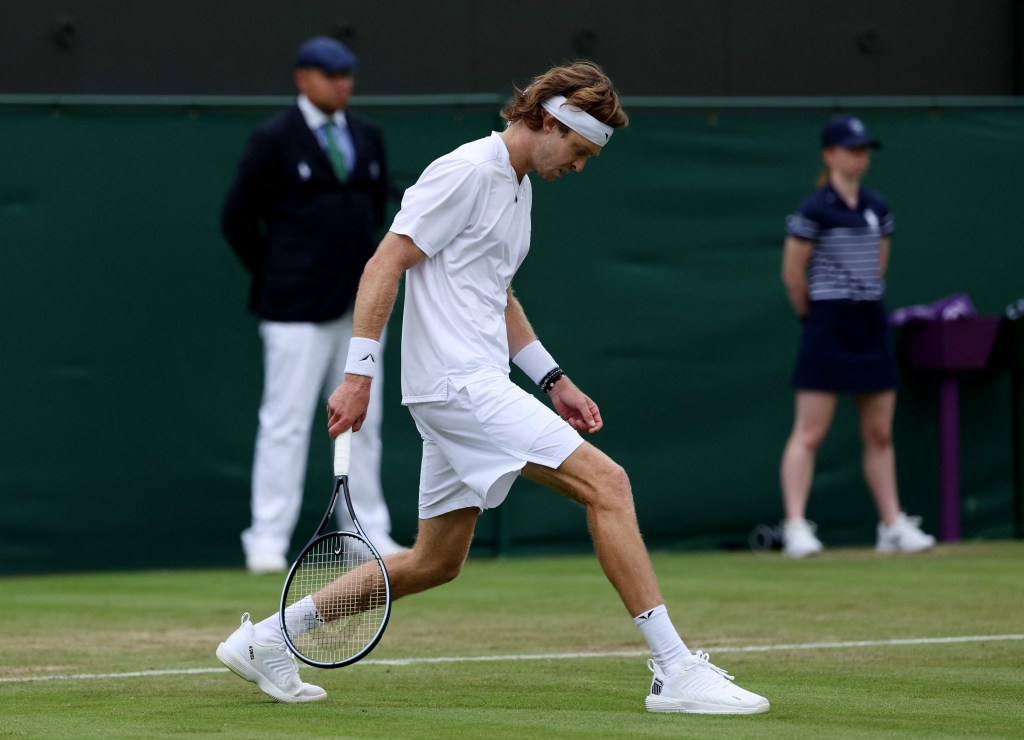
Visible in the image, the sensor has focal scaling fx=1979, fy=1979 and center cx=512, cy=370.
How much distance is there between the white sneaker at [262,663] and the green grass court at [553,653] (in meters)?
0.06

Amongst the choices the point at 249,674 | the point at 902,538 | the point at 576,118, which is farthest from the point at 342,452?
the point at 902,538

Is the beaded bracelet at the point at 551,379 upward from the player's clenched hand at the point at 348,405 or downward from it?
downward

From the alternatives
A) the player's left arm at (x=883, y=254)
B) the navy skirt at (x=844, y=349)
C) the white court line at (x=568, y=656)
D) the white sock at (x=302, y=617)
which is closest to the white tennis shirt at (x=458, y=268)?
the white sock at (x=302, y=617)

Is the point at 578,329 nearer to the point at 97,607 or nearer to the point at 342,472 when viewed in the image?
the point at 97,607

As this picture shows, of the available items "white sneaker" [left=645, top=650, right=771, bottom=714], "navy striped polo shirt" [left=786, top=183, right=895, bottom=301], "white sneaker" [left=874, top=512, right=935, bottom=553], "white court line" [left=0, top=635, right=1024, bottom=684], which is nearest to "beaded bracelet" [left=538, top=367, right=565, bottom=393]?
"white sneaker" [left=645, top=650, right=771, bottom=714]

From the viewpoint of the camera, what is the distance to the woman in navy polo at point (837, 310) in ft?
35.4

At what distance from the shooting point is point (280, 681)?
5.82 m

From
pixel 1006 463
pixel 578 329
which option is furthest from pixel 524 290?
pixel 1006 463

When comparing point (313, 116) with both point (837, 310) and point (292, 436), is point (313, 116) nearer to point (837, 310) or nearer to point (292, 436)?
point (292, 436)

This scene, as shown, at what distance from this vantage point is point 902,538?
11.2m

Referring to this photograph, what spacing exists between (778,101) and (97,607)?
4.98m

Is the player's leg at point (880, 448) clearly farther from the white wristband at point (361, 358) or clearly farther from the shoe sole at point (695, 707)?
the white wristband at point (361, 358)

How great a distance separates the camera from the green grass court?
5.32 m

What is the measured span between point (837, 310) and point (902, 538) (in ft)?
4.50
